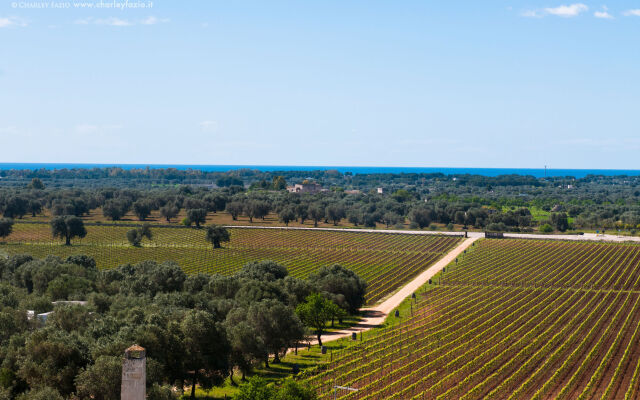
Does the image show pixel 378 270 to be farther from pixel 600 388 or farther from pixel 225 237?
pixel 600 388

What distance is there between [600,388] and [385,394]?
14.4 m

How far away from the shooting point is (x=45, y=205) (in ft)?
600

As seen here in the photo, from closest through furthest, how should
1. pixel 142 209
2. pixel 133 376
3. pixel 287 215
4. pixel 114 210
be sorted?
pixel 133 376
pixel 287 215
pixel 114 210
pixel 142 209

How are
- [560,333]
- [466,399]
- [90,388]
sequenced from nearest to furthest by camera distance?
1. [90,388]
2. [466,399]
3. [560,333]

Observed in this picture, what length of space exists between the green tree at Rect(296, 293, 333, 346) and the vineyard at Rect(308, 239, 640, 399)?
472cm

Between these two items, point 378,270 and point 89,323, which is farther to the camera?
point 378,270

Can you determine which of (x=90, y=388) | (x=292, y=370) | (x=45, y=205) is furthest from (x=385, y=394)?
(x=45, y=205)

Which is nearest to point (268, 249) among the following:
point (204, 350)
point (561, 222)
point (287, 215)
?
point (287, 215)

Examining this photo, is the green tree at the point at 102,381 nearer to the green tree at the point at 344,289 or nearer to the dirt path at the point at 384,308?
the dirt path at the point at 384,308

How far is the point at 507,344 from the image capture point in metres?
55.3

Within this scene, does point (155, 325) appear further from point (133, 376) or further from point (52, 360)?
point (133, 376)

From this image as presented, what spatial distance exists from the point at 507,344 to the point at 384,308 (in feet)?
61.1

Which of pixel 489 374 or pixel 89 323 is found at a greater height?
pixel 89 323

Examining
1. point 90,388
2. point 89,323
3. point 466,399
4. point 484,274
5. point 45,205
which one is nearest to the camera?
point 90,388
